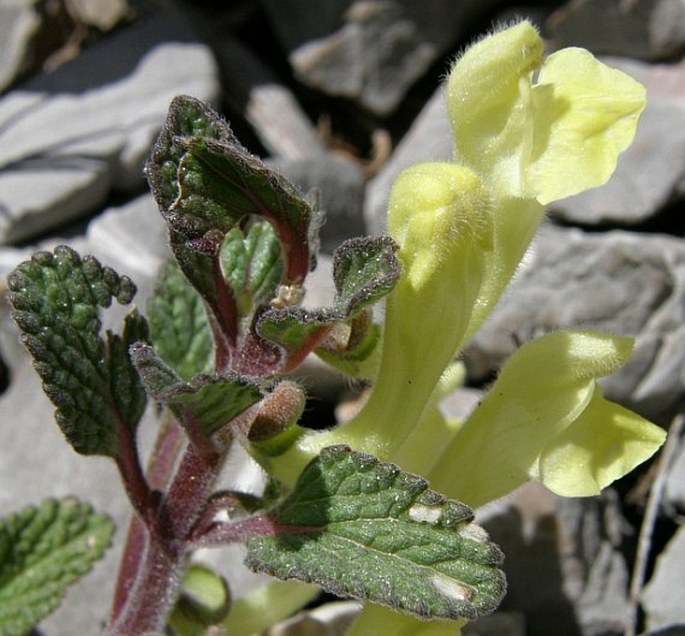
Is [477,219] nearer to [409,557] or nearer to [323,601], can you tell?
[409,557]

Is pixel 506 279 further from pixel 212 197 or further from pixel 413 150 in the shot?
pixel 413 150

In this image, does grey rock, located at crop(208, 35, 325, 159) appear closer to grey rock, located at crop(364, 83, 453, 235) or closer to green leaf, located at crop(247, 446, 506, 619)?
grey rock, located at crop(364, 83, 453, 235)

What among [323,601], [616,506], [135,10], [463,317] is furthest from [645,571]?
[135,10]

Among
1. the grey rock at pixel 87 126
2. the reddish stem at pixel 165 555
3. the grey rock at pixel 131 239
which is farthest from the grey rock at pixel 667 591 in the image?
the grey rock at pixel 87 126

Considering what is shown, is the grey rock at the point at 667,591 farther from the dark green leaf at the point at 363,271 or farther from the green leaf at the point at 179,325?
the dark green leaf at the point at 363,271

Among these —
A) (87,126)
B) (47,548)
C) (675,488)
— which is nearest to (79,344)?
(47,548)

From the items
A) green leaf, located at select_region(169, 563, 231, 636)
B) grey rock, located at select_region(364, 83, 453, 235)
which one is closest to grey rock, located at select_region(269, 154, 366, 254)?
grey rock, located at select_region(364, 83, 453, 235)
